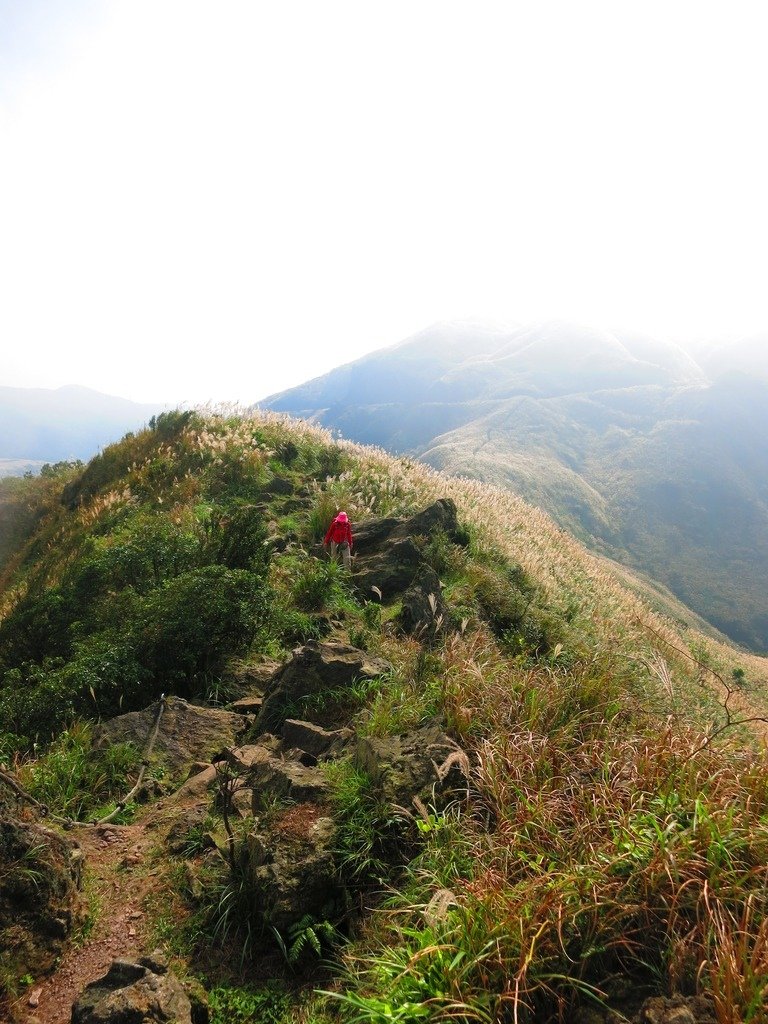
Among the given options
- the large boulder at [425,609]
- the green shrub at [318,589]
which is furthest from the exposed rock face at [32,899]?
the green shrub at [318,589]

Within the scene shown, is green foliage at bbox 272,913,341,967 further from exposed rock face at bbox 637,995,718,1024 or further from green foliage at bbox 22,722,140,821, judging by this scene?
green foliage at bbox 22,722,140,821

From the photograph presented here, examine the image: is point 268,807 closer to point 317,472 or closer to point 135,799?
point 135,799

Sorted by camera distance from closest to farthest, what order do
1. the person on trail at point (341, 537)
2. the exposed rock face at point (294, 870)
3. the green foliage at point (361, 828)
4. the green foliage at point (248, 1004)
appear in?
the green foliage at point (248, 1004) → the exposed rock face at point (294, 870) → the green foliage at point (361, 828) → the person on trail at point (341, 537)

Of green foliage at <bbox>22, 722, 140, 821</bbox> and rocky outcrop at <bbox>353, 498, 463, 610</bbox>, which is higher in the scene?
rocky outcrop at <bbox>353, 498, 463, 610</bbox>

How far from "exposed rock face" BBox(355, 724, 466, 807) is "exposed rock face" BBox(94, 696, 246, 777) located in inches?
80.1

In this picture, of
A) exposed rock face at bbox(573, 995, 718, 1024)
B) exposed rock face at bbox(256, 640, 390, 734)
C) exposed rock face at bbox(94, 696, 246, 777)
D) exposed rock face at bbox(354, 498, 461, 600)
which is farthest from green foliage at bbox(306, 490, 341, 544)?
exposed rock face at bbox(573, 995, 718, 1024)

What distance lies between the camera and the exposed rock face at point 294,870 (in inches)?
123

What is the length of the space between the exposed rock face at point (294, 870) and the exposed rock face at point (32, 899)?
105cm

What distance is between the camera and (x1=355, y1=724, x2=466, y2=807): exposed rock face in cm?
364

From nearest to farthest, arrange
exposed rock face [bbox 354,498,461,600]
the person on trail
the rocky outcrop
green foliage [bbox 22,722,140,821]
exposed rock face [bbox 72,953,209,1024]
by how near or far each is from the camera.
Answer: exposed rock face [bbox 72,953,209,1024], green foliage [bbox 22,722,140,821], the rocky outcrop, exposed rock face [bbox 354,498,461,600], the person on trail

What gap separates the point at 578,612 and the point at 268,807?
8.70 meters

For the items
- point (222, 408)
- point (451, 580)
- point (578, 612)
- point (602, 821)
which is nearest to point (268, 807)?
point (602, 821)

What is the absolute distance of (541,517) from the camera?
19375 mm

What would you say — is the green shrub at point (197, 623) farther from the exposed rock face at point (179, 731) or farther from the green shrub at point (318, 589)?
the green shrub at point (318, 589)
